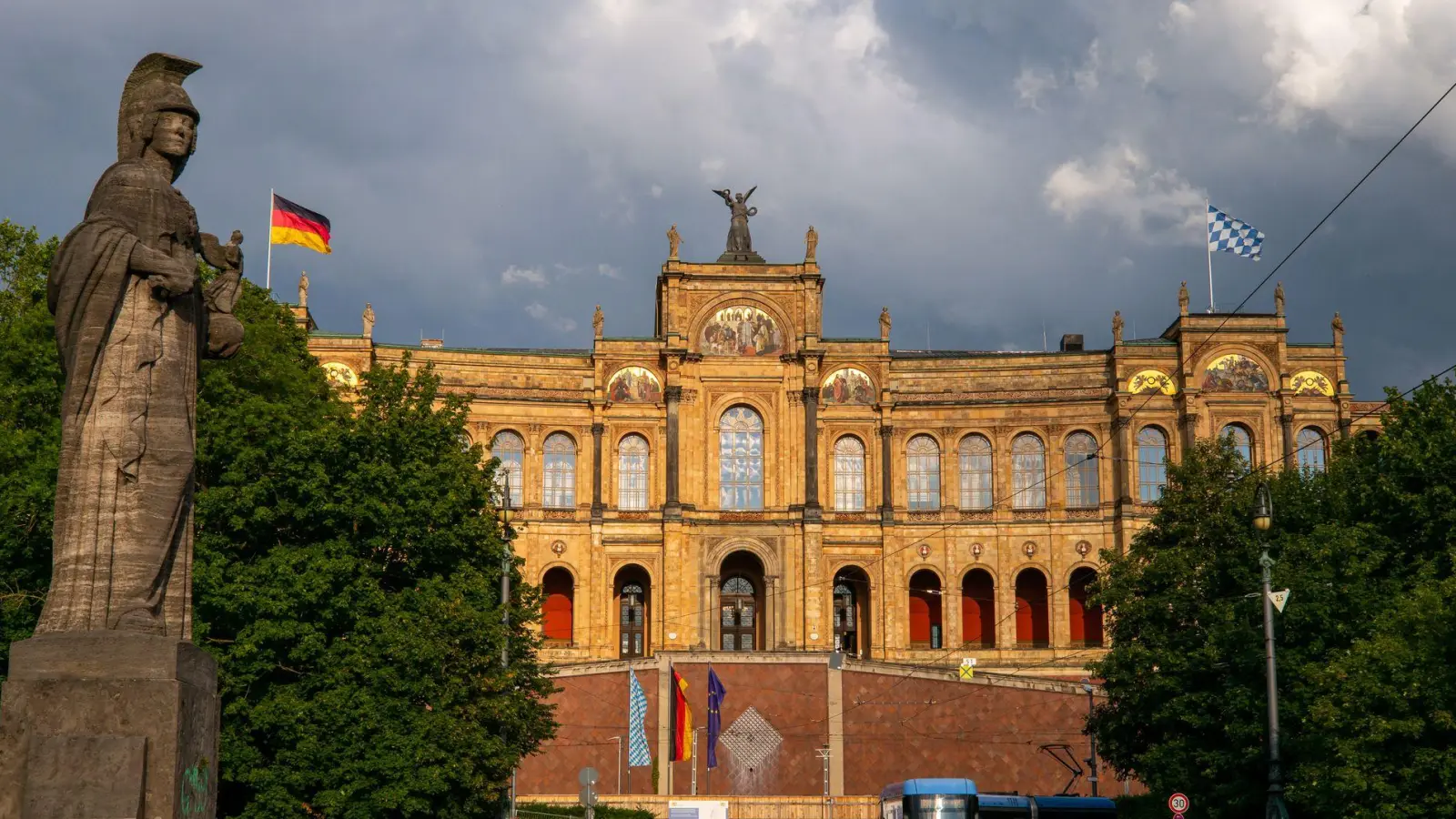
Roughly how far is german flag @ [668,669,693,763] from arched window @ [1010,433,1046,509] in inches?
805

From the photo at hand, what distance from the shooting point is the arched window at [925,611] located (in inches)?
2918

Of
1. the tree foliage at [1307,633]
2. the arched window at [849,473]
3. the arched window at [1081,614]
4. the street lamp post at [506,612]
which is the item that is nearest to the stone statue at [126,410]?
the tree foliage at [1307,633]

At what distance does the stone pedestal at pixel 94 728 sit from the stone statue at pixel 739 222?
2656 inches

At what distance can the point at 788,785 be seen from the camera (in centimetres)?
6159

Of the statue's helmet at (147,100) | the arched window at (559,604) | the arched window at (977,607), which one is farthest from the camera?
the arched window at (977,607)

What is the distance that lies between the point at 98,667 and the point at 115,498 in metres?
1.13

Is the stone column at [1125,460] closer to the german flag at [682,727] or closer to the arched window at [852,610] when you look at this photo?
the arched window at [852,610]

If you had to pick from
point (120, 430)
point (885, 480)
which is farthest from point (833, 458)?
point (120, 430)

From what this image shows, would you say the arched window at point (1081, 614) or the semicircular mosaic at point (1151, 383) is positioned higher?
the semicircular mosaic at point (1151, 383)

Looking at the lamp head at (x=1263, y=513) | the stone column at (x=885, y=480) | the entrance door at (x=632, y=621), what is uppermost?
the stone column at (x=885, y=480)

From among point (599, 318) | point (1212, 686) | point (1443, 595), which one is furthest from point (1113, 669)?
point (599, 318)

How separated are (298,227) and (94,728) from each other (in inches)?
2047

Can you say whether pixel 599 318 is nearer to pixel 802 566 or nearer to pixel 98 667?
pixel 802 566

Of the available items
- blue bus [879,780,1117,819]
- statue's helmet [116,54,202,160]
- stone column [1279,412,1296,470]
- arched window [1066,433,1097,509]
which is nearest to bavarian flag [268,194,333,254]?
blue bus [879,780,1117,819]
